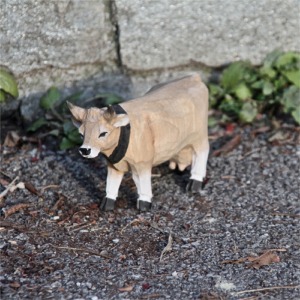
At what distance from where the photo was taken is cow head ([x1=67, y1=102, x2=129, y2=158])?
3473 mm

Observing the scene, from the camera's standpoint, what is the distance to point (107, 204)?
12.5 ft

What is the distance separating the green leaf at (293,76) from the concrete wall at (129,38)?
0.70 feet

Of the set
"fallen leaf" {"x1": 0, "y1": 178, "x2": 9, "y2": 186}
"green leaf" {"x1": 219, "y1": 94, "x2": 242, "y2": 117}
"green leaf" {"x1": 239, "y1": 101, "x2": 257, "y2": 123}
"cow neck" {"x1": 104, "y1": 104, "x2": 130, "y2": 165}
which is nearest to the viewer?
"cow neck" {"x1": 104, "y1": 104, "x2": 130, "y2": 165}

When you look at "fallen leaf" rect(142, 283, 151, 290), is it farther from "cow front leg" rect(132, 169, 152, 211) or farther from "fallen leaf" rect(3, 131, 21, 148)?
"fallen leaf" rect(3, 131, 21, 148)

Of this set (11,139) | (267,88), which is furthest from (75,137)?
(267,88)

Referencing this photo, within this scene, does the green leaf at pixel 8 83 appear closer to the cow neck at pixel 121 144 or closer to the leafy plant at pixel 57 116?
the leafy plant at pixel 57 116

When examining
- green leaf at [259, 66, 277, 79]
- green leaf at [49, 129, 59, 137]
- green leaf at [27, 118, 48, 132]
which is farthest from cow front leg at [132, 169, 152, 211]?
green leaf at [259, 66, 277, 79]

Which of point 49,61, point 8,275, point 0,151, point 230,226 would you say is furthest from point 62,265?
point 49,61

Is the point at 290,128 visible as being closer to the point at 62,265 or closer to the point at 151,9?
the point at 151,9

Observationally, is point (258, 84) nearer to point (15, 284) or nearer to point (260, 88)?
point (260, 88)

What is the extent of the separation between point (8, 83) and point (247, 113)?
131 centimetres

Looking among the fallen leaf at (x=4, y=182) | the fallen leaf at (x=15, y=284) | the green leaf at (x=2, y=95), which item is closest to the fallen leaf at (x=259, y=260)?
the fallen leaf at (x=15, y=284)

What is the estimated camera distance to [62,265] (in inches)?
132

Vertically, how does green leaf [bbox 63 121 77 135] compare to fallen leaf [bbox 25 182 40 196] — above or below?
above
